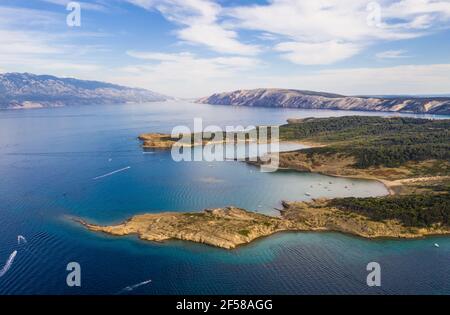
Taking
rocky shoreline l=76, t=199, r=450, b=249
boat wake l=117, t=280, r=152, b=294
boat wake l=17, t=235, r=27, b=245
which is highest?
rocky shoreline l=76, t=199, r=450, b=249

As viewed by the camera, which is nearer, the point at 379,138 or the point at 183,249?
the point at 183,249

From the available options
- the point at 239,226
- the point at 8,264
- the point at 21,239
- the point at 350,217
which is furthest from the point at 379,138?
the point at 8,264

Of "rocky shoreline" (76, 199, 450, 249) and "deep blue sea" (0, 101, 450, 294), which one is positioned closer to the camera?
"deep blue sea" (0, 101, 450, 294)

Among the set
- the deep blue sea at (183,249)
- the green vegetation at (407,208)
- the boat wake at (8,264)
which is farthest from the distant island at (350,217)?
the boat wake at (8,264)

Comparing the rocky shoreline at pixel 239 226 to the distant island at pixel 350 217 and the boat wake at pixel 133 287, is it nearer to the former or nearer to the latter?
the distant island at pixel 350 217

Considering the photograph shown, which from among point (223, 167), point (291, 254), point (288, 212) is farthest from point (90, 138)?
point (291, 254)

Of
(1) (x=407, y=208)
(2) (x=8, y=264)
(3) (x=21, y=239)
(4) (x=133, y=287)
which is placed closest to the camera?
(4) (x=133, y=287)

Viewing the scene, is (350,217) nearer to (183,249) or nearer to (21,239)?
(183,249)

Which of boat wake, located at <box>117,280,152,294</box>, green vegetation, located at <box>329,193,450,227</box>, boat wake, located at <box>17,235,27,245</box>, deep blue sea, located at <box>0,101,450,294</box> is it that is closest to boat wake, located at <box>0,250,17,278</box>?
deep blue sea, located at <box>0,101,450,294</box>

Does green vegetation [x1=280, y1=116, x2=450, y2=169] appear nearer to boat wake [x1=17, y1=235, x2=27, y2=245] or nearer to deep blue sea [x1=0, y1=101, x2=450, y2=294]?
deep blue sea [x1=0, y1=101, x2=450, y2=294]
